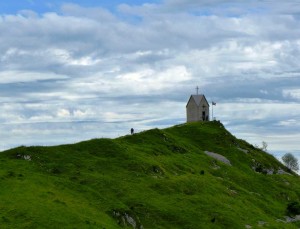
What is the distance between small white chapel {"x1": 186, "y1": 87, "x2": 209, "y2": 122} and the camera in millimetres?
134000

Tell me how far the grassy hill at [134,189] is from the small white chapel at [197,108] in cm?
3664

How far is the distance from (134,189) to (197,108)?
7154 centimetres

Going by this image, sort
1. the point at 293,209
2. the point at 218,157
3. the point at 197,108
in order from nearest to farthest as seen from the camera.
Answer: the point at 293,209, the point at 218,157, the point at 197,108

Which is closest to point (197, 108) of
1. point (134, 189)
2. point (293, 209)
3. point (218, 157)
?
point (218, 157)

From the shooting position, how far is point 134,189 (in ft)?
212

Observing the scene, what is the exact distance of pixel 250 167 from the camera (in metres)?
103

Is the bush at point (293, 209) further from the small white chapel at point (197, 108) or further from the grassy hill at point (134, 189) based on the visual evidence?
the small white chapel at point (197, 108)

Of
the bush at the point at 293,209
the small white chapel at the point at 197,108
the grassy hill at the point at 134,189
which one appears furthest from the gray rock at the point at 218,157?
the small white chapel at the point at 197,108

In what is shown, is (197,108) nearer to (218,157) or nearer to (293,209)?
(218,157)

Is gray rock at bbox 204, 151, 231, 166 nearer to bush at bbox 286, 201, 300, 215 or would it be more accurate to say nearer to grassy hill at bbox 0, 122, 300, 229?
grassy hill at bbox 0, 122, 300, 229

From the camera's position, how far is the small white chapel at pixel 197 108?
134 m

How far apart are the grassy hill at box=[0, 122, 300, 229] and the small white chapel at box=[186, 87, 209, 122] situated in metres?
36.6

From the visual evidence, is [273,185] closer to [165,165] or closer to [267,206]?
[267,206]

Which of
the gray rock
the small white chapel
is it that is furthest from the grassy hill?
the small white chapel
